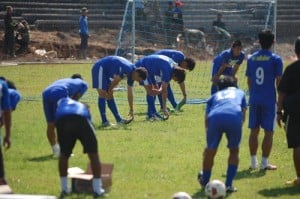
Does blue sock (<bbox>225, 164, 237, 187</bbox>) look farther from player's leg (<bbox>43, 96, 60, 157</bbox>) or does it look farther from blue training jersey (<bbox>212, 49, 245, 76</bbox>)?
blue training jersey (<bbox>212, 49, 245, 76</bbox>)

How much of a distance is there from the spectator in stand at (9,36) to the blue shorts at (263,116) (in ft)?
64.1

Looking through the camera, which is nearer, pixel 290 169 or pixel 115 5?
pixel 290 169

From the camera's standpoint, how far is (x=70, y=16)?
34.6 meters

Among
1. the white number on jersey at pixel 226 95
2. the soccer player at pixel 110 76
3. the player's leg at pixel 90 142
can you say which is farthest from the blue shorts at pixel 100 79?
the player's leg at pixel 90 142

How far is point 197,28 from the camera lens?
27.2 m

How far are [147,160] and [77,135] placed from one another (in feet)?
9.37

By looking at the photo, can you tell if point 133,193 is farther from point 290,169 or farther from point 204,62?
point 204,62

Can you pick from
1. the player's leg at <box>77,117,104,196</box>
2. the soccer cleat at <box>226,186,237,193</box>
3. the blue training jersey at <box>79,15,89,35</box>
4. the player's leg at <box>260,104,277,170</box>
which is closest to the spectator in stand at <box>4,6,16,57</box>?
the blue training jersey at <box>79,15,89,35</box>

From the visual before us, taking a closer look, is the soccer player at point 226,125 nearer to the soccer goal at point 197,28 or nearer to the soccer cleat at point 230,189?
the soccer cleat at point 230,189

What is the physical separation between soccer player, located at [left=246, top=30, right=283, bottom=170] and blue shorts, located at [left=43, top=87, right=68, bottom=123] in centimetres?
276

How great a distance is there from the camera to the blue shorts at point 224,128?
31.0 feet

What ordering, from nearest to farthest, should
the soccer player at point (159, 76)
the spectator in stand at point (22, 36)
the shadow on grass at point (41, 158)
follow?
the shadow on grass at point (41, 158) → the soccer player at point (159, 76) → the spectator in stand at point (22, 36)

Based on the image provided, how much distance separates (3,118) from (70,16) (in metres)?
24.9

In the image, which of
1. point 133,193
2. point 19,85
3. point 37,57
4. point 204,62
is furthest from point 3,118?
point 37,57
